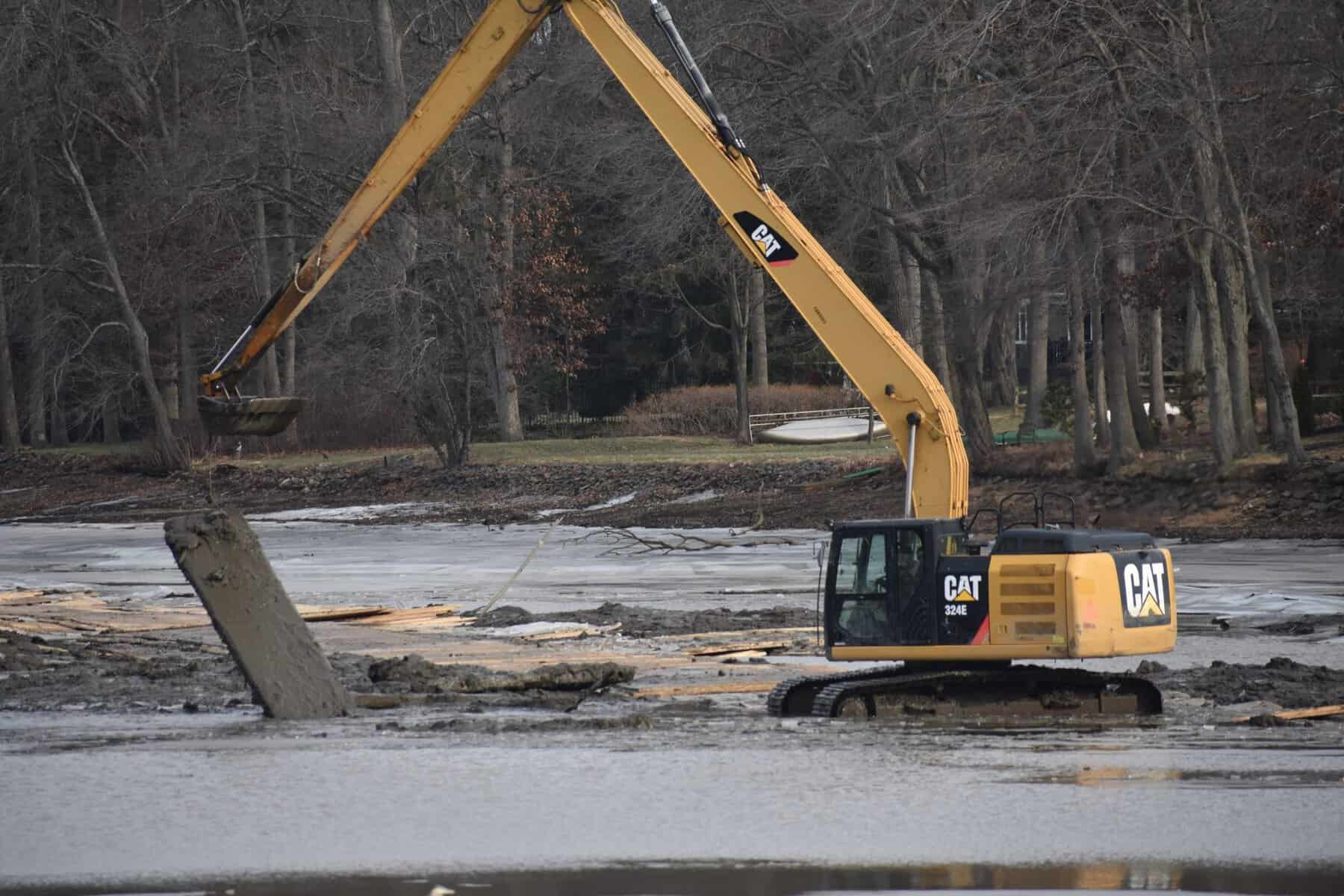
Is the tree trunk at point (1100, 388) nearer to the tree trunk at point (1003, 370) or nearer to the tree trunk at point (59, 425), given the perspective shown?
the tree trunk at point (1003, 370)

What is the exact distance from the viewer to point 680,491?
41.4m

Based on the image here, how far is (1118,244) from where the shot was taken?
32094mm

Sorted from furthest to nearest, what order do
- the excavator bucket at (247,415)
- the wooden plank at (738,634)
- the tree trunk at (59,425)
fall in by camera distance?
the tree trunk at (59,425)
the excavator bucket at (247,415)
the wooden plank at (738,634)

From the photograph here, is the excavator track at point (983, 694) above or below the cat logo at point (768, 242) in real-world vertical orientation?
below

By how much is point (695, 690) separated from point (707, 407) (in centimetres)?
4196

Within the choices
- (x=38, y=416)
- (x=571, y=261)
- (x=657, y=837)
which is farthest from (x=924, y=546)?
(x=38, y=416)

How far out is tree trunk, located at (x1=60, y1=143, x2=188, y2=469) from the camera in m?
52.5

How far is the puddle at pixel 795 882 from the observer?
872 cm

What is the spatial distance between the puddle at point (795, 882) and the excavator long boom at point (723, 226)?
6916 millimetres

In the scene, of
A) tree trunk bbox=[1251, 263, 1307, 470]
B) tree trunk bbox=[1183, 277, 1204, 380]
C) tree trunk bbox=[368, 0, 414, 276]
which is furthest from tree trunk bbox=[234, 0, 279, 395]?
tree trunk bbox=[1251, 263, 1307, 470]

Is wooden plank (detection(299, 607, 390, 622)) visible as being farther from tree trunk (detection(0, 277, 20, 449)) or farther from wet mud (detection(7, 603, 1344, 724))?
tree trunk (detection(0, 277, 20, 449))

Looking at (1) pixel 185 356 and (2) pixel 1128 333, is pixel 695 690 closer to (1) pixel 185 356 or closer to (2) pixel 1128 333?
(2) pixel 1128 333

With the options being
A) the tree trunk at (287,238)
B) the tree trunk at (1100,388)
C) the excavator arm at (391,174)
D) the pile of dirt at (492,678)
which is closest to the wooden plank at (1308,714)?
the pile of dirt at (492,678)

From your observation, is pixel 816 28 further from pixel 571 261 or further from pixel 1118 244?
pixel 571 261
